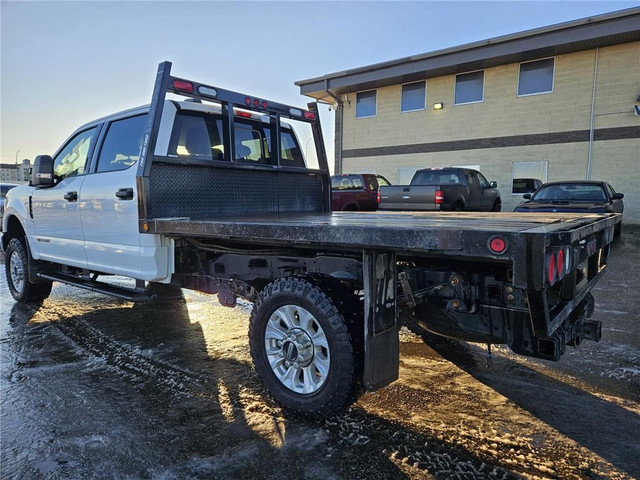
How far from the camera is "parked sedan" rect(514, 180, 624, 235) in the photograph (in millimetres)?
9820

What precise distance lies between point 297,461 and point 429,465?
0.73 metres

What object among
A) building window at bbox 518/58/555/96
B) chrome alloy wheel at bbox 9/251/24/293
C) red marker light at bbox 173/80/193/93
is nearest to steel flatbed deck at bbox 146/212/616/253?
red marker light at bbox 173/80/193/93

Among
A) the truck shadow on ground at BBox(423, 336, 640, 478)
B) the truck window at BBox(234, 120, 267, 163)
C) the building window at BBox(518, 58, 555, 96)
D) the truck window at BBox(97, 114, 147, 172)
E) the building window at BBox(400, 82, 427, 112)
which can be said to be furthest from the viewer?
the building window at BBox(400, 82, 427, 112)

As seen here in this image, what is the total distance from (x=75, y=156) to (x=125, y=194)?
5.98 feet

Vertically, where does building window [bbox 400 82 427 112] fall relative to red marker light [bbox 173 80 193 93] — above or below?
above

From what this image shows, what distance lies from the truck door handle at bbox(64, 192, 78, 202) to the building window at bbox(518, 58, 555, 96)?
1655 centimetres

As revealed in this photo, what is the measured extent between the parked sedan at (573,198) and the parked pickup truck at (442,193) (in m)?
2.14

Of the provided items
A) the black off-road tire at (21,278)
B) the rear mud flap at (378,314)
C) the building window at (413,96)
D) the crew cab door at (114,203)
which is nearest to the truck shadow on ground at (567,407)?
the rear mud flap at (378,314)

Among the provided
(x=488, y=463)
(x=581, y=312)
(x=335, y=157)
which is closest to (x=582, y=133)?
(x=335, y=157)

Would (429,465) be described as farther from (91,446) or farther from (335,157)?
(335,157)

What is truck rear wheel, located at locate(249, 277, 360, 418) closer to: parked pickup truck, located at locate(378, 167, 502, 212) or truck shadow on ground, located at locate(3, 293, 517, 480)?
truck shadow on ground, located at locate(3, 293, 517, 480)

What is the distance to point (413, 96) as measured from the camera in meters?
19.5

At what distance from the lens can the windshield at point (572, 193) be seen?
1063 centimetres

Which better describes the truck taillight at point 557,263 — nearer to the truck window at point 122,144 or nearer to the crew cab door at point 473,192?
the truck window at point 122,144
